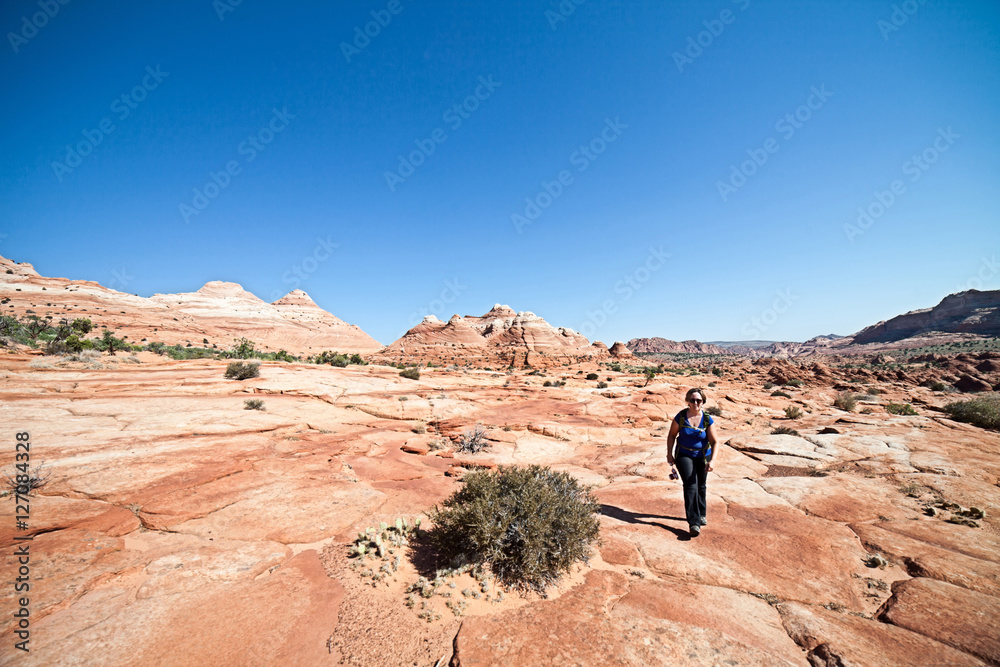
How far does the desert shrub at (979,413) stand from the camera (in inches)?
434

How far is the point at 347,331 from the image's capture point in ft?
288

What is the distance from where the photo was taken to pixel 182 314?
62438mm

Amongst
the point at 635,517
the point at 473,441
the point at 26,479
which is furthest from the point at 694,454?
the point at 26,479

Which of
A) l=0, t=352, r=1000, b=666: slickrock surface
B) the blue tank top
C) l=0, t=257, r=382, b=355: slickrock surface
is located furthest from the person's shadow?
l=0, t=257, r=382, b=355: slickrock surface

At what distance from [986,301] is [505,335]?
107742mm

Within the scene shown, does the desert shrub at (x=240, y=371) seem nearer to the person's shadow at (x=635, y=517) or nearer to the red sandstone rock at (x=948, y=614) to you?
the person's shadow at (x=635, y=517)

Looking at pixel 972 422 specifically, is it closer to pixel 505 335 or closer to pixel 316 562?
pixel 316 562

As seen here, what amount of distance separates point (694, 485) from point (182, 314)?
8157 centimetres

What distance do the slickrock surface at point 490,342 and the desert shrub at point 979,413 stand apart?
A: 112 ft

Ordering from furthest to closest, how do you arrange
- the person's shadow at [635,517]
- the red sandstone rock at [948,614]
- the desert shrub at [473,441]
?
the desert shrub at [473,441] → the person's shadow at [635,517] → the red sandstone rock at [948,614]

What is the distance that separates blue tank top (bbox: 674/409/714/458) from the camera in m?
4.48

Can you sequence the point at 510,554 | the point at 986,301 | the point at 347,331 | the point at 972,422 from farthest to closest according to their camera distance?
1. the point at 347,331
2. the point at 986,301
3. the point at 972,422
4. the point at 510,554

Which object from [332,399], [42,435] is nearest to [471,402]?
[332,399]

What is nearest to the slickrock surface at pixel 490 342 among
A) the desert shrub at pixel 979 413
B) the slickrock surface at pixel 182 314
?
the slickrock surface at pixel 182 314
